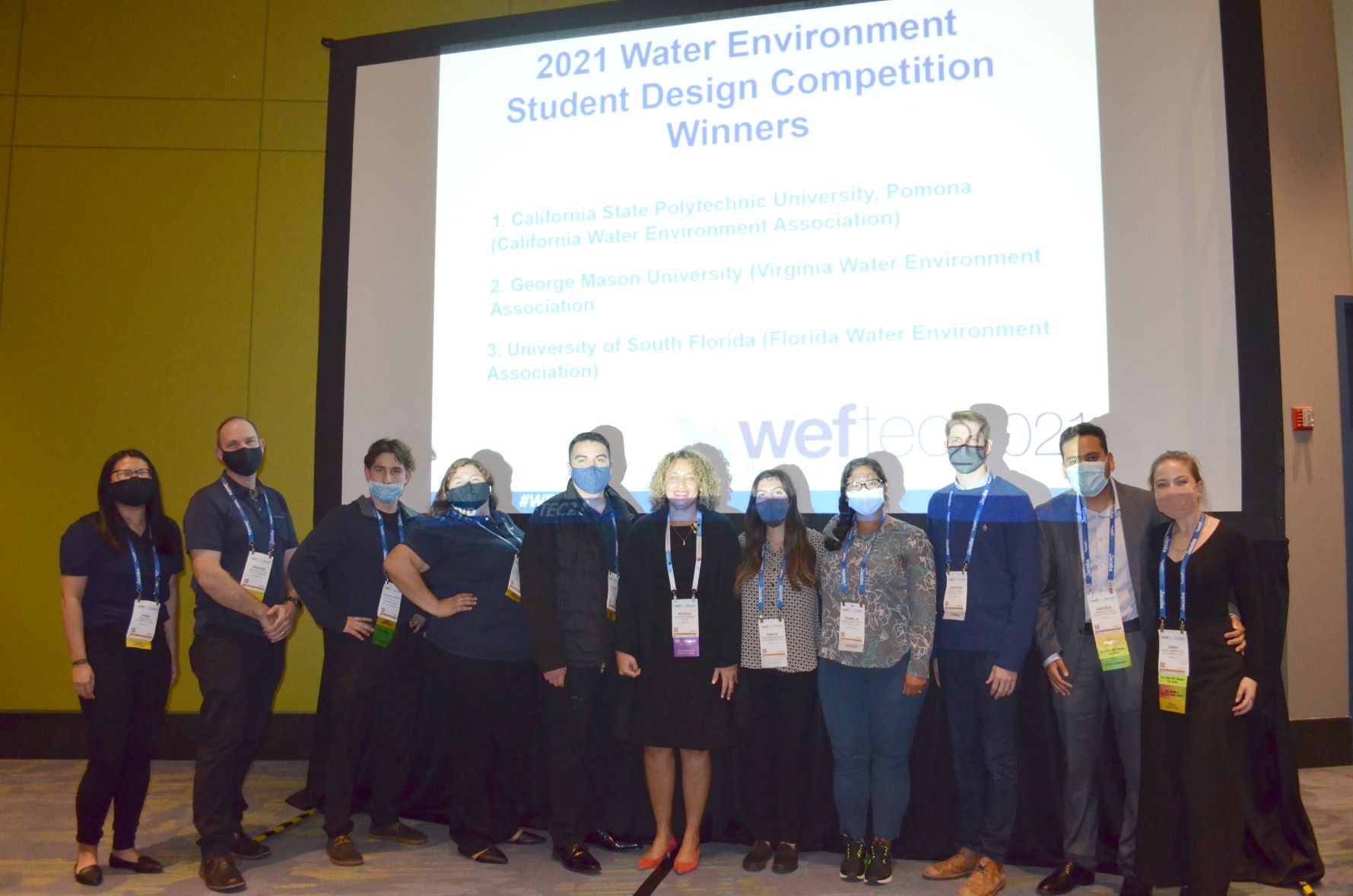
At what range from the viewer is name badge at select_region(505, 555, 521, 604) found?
3443mm

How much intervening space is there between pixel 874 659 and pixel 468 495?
1613mm

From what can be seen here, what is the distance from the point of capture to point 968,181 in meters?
3.64

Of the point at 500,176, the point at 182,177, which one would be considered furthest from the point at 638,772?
the point at 182,177

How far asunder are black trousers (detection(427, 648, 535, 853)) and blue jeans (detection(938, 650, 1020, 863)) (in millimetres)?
1612

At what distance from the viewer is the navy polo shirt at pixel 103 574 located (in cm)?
311

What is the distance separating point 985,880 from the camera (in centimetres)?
301

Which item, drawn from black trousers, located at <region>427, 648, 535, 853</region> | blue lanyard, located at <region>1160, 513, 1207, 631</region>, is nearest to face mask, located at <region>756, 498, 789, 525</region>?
black trousers, located at <region>427, 648, 535, 853</region>

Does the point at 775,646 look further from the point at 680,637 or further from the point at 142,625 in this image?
the point at 142,625

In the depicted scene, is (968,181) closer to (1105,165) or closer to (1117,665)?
(1105,165)

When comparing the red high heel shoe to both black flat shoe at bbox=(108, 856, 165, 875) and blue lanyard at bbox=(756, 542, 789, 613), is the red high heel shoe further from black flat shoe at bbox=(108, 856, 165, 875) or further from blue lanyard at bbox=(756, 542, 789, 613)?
black flat shoe at bbox=(108, 856, 165, 875)

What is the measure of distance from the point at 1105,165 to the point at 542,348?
2440mm

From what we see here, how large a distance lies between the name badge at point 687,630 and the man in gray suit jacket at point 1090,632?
1.19m

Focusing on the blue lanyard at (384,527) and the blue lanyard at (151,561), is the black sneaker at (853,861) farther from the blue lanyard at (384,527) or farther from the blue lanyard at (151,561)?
the blue lanyard at (151,561)

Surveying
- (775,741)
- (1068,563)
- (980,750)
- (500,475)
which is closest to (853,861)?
(775,741)
